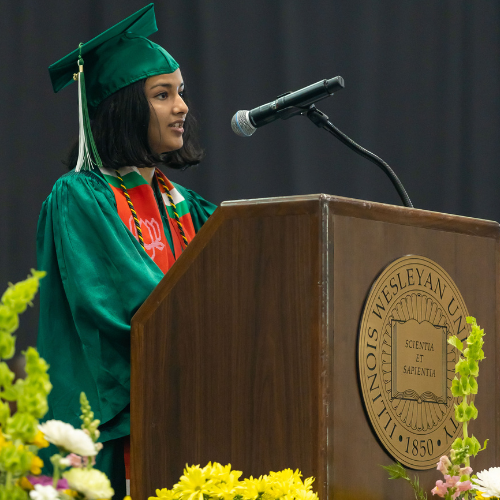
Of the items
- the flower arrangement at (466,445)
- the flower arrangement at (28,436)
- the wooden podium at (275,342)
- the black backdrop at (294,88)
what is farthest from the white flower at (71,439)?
the black backdrop at (294,88)

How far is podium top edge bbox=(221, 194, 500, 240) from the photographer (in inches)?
49.9

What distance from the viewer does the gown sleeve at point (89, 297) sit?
156cm

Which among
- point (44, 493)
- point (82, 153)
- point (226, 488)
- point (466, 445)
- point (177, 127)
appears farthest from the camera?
point (177, 127)

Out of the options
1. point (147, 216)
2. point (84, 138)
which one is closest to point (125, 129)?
point (84, 138)

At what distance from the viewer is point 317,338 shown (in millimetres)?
1235

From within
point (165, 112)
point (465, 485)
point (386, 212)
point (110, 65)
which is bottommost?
point (465, 485)

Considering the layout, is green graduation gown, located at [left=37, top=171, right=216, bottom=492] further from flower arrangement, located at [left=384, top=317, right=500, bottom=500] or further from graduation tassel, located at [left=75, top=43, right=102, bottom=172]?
flower arrangement, located at [left=384, top=317, right=500, bottom=500]

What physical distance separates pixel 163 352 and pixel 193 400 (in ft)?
0.32

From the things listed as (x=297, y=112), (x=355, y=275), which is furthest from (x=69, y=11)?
(x=355, y=275)

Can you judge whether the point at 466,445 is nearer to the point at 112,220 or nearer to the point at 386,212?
the point at 386,212

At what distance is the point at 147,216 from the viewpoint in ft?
6.07

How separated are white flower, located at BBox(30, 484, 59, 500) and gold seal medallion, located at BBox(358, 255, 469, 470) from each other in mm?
694

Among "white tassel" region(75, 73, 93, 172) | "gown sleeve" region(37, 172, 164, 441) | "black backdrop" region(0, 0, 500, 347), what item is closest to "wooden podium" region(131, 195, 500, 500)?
"gown sleeve" region(37, 172, 164, 441)

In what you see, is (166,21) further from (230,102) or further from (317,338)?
(317,338)
